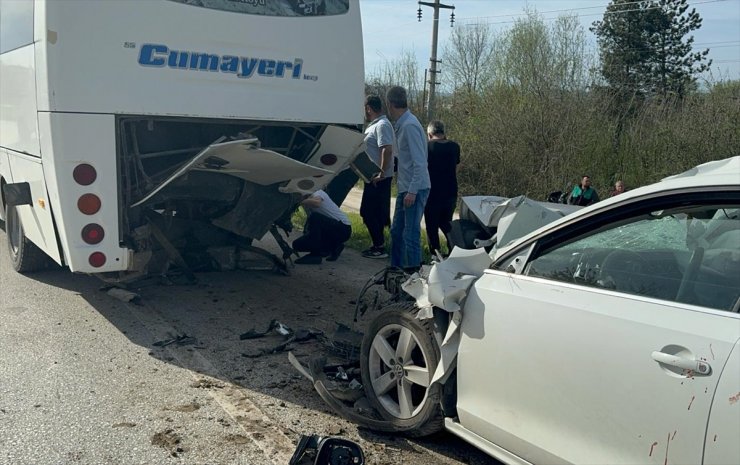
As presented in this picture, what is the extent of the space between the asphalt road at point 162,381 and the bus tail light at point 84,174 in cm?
127

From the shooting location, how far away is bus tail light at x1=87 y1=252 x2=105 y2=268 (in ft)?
18.9

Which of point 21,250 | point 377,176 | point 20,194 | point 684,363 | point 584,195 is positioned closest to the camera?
point 684,363

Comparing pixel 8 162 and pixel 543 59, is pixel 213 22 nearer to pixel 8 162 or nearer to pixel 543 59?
pixel 8 162

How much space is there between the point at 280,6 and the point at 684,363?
17.2ft

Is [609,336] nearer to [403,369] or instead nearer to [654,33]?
[403,369]

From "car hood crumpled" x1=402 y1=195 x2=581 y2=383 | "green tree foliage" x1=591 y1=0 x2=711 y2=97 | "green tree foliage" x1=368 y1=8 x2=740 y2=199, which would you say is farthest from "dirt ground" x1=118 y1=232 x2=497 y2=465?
"green tree foliage" x1=591 y1=0 x2=711 y2=97

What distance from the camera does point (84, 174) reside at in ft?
18.4

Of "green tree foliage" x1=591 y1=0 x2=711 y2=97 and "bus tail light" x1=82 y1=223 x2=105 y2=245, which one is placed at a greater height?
"green tree foliage" x1=591 y1=0 x2=711 y2=97

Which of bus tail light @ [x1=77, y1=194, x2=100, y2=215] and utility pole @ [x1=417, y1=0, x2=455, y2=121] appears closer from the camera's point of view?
bus tail light @ [x1=77, y1=194, x2=100, y2=215]

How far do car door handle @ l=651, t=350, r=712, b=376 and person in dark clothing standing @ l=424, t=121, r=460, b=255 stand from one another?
20.5 feet

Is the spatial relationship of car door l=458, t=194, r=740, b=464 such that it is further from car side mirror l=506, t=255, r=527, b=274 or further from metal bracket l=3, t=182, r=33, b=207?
metal bracket l=3, t=182, r=33, b=207

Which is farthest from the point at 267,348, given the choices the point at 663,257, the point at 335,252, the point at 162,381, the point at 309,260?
the point at 663,257

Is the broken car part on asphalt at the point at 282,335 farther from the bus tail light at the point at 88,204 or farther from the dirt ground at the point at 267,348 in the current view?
the bus tail light at the point at 88,204

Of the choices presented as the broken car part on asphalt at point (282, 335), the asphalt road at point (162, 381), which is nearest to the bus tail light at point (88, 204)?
the asphalt road at point (162, 381)
